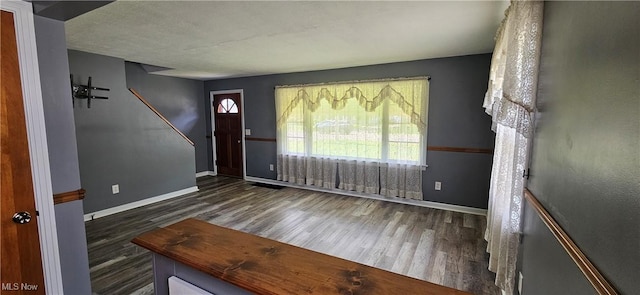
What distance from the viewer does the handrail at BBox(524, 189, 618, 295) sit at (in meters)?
0.76

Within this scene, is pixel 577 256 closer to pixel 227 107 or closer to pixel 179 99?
pixel 227 107

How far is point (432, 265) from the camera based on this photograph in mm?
2551

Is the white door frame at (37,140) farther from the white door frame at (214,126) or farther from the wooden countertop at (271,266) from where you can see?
the white door frame at (214,126)

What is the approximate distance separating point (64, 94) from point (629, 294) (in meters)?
2.79

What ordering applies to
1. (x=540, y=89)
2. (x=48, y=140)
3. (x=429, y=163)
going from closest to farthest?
(x=540, y=89) → (x=48, y=140) → (x=429, y=163)

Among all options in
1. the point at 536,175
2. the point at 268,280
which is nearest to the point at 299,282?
the point at 268,280

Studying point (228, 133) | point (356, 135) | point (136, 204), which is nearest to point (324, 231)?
point (356, 135)

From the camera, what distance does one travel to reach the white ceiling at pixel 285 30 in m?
2.09

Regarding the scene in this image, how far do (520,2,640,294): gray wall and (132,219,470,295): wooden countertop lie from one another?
482mm

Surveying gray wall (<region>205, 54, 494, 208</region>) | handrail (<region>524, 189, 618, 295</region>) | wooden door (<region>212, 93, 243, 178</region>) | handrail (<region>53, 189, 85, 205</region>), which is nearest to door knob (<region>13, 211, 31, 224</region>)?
handrail (<region>53, 189, 85, 205</region>)

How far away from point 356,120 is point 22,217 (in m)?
3.86

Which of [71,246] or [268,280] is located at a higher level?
[268,280]

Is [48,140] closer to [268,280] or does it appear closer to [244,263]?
[244,263]

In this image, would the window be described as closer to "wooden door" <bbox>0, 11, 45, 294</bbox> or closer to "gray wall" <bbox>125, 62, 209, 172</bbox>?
"gray wall" <bbox>125, 62, 209, 172</bbox>
